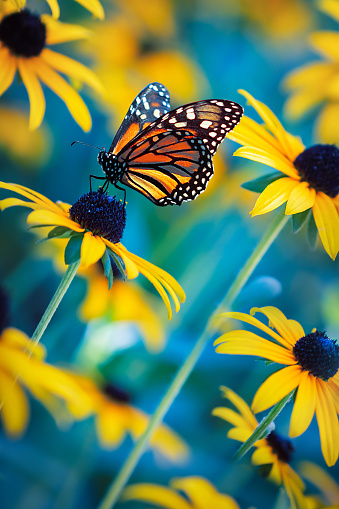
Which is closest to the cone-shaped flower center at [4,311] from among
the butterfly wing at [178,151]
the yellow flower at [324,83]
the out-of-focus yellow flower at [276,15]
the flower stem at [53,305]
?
the flower stem at [53,305]

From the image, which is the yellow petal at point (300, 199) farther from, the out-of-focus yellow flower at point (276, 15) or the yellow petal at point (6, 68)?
the out-of-focus yellow flower at point (276, 15)

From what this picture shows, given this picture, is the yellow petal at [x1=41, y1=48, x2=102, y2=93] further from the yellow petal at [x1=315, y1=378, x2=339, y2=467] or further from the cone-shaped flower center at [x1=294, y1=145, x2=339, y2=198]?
the yellow petal at [x1=315, y1=378, x2=339, y2=467]

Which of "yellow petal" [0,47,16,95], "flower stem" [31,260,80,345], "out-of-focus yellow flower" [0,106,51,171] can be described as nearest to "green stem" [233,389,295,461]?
"flower stem" [31,260,80,345]

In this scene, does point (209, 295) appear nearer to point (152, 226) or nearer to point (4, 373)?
point (152, 226)

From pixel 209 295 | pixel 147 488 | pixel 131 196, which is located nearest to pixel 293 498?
pixel 147 488

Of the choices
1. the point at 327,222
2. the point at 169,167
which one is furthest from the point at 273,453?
the point at 169,167

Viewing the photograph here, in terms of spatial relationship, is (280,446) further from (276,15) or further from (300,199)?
(276,15)
